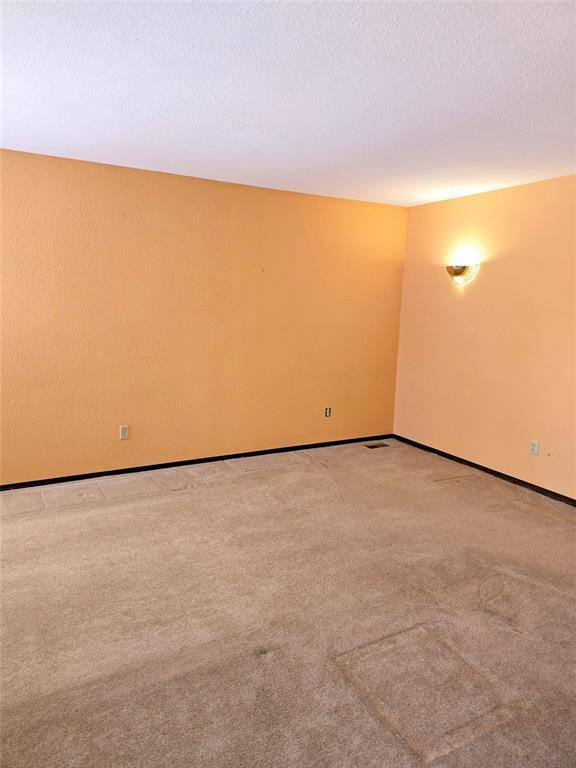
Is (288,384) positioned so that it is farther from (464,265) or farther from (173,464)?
(464,265)

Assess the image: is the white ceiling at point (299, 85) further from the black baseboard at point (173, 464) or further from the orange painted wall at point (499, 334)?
the black baseboard at point (173, 464)

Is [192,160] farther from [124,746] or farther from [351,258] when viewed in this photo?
[124,746]

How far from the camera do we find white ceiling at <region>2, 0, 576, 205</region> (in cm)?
178

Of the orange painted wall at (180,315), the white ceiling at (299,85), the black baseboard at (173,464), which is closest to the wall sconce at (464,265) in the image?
the orange painted wall at (180,315)

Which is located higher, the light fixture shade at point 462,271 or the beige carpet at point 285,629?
the light fixture shade at point 462,271

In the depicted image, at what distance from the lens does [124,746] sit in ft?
5.75

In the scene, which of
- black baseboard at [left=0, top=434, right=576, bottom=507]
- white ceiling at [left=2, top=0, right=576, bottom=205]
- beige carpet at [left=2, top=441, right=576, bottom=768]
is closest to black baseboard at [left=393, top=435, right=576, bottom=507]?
black baseboard at [left=0, top=434, right=576, bottom=507]

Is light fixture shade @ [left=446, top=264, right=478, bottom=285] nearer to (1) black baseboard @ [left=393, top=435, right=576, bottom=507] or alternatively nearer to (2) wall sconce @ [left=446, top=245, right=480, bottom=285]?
(2) wall sconce @ [left=446, top=245, right=480, bottom=285]

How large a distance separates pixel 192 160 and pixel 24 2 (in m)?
2.00

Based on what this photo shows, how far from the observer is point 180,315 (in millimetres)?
4387

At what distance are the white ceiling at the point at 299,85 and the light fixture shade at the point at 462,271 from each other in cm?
97

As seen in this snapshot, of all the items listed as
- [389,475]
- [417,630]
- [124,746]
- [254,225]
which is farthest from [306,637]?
[254,225]

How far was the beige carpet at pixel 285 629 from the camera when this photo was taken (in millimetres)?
1803

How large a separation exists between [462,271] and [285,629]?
350cm
